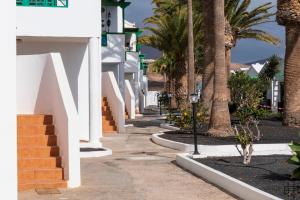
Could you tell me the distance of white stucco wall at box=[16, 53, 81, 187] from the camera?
40.4ft

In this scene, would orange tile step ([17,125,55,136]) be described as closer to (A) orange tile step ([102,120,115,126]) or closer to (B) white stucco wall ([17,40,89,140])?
(B) white stucco wall ([17,40,89,140])

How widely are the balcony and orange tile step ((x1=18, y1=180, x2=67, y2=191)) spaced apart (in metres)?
19.9

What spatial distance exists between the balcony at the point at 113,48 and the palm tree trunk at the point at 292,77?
10.5m

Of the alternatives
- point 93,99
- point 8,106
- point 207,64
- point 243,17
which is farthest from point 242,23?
point 8,106

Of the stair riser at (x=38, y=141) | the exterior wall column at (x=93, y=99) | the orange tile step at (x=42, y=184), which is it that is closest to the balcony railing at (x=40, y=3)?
the exterior wall column at (x=93, y=99)

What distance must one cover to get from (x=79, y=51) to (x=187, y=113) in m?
5.61

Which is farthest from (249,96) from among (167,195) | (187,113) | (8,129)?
(8,129)

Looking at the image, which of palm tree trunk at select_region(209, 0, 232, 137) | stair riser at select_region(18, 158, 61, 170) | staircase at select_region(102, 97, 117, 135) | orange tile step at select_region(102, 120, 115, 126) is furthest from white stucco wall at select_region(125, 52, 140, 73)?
stair riser at select_region(18, 158, 61, 170)

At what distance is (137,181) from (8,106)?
7097 millimetres

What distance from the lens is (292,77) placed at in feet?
78.9

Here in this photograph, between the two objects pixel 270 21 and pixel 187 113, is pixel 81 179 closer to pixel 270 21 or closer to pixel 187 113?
pixel 187 113

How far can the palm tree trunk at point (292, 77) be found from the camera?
78.7ft

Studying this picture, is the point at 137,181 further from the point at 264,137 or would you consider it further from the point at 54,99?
the point at 264,137

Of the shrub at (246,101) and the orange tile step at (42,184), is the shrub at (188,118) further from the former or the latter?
the orange tile step at (42,184)
